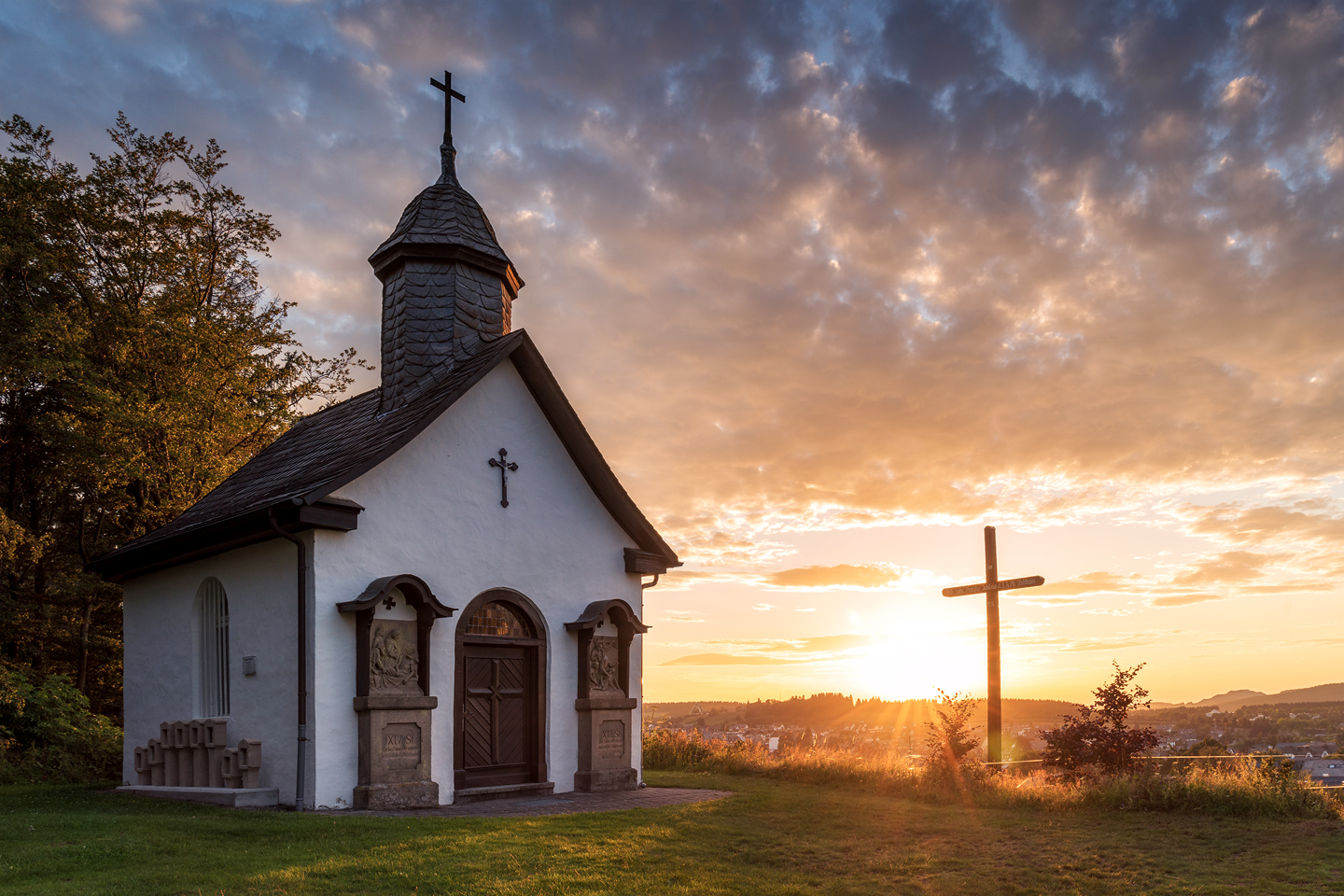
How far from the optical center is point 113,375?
70.4 ft

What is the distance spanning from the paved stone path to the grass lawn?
2.58 feet

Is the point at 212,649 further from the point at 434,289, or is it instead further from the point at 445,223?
the point at 445,223

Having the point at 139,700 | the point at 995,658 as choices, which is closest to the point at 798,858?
the point at 995,658

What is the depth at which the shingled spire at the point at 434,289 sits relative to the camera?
52.7 feet

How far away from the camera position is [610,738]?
14797mm

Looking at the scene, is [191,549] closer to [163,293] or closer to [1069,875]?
[163,293]

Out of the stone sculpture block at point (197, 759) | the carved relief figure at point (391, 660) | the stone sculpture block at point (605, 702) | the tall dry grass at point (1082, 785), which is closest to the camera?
the tall dry grass at point (1082, 785)

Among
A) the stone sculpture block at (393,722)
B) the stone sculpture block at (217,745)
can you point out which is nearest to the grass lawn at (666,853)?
the stone sculpture block at (217,745)

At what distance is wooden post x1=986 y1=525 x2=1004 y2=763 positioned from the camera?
55.2ft

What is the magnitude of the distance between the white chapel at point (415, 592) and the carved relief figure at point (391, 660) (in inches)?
1.0

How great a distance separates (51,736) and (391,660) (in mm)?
11137

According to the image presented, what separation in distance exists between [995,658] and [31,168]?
74.2 feet

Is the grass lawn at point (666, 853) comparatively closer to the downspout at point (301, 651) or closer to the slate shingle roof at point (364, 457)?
the downspout at point (301, 651)

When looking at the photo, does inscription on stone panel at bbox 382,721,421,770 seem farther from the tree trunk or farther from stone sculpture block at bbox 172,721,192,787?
the tree trunk
